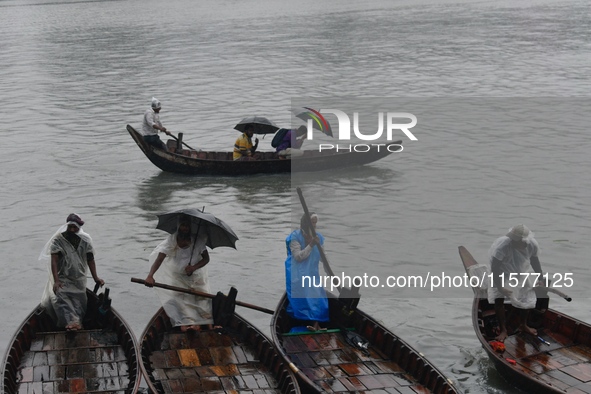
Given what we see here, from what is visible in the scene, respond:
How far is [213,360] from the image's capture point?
10.2 meters

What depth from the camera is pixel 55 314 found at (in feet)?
35.7

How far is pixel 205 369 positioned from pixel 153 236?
23.2 ft

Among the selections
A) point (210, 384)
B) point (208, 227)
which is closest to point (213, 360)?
point (210, 384)

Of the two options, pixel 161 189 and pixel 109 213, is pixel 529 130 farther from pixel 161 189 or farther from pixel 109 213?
pixel 109 213

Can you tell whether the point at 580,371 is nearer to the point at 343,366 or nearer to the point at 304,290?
the point at 343,366

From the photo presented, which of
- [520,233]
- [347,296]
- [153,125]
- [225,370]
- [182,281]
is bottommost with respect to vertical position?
[225,370]

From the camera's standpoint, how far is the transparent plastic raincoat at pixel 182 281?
10945mm

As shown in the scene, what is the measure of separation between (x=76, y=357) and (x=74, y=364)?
0.18 meters

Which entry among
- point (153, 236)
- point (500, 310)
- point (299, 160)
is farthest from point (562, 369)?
point (299, 160)

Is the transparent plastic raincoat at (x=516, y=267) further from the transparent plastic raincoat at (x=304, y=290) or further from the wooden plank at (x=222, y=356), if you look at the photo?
the wooden plank at (x=222, y=356)

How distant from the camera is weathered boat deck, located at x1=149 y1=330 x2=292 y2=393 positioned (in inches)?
375

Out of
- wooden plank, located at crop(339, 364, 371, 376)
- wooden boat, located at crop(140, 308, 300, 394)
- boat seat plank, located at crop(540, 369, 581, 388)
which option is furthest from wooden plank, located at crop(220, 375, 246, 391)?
boat seat plank, located at crop(540, 369, 581, 388)

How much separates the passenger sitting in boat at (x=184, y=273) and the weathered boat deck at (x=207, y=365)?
0.25 meters

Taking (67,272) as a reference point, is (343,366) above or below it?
below
